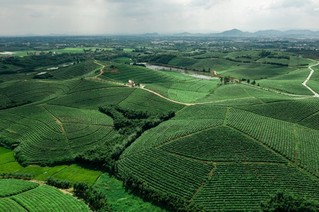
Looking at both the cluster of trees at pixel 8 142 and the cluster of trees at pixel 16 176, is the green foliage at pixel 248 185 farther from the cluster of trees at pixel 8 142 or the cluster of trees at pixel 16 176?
the cluster of trees at pixel 8 142

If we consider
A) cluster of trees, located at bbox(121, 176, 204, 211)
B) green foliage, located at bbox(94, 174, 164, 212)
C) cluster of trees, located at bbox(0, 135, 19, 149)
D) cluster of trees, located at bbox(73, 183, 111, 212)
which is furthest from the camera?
cluster of trees, located at bbox(0, 135, 19, 149)

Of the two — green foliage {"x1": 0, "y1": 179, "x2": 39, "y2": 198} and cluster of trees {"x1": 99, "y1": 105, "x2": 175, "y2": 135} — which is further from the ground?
cluster of trees {"x1": 99, "y1": 105, "x2": 175, "y2": 135}

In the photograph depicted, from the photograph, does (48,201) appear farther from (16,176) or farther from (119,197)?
(16,176)

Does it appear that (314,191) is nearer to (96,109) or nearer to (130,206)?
(130,206)

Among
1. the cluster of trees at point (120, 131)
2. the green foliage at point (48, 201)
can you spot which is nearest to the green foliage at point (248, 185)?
the green foliage at point (48, 201)

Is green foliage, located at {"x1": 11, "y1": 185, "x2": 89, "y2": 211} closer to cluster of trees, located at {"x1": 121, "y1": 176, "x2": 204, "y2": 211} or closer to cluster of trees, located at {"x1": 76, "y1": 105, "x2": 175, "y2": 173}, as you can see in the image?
cluster of trees, located at {"x1": 121, "y1": 176, "x2": 204, "y2": 211}

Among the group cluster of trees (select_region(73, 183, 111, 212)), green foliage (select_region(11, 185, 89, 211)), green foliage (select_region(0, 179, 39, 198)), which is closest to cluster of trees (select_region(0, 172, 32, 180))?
green foliage (select_region(0, 179, 39, 198))
